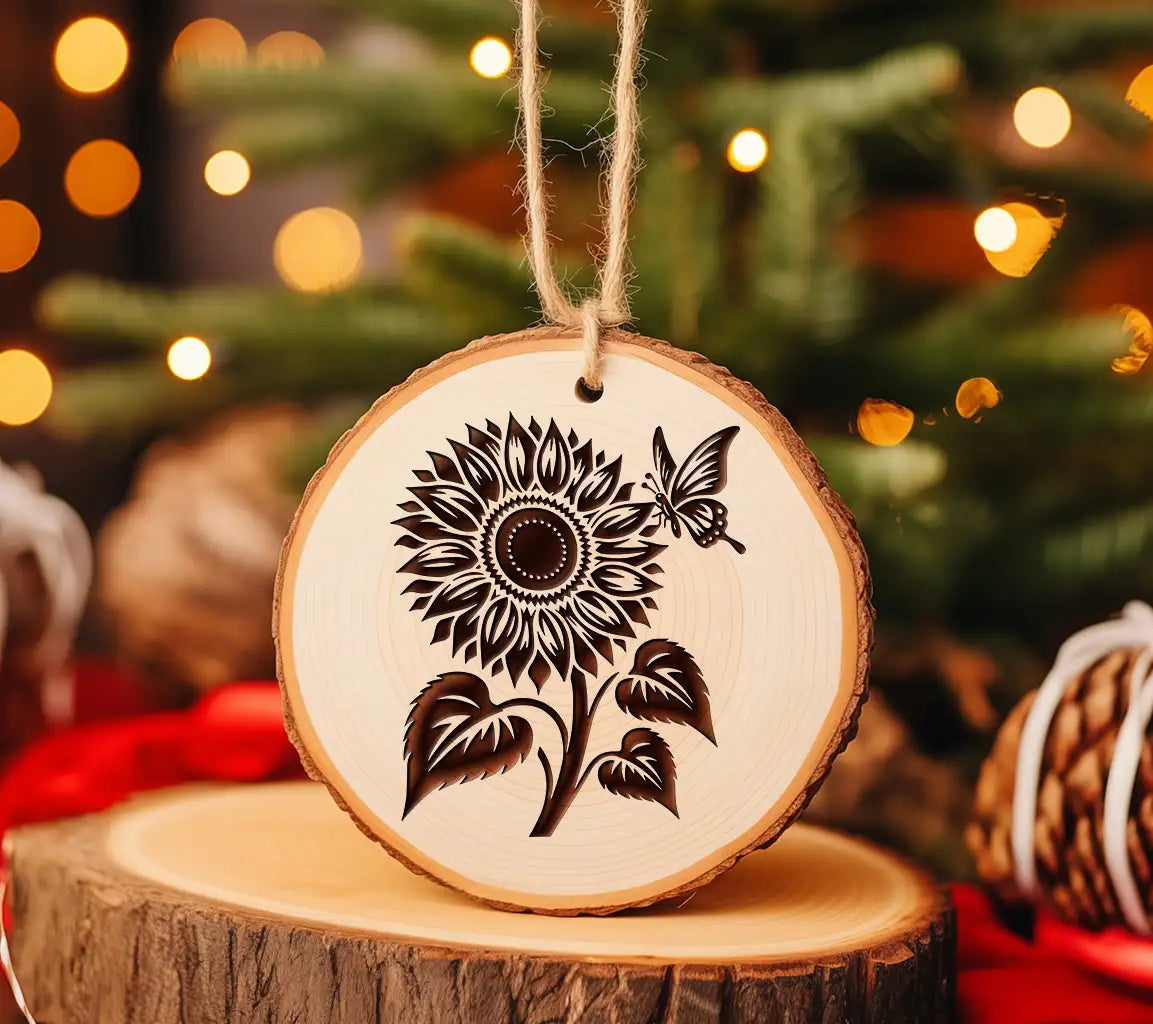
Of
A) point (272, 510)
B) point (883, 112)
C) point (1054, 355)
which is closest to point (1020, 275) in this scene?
point (1054, 355)

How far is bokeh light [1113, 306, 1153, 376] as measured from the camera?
0.98 m

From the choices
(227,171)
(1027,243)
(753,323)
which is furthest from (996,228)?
(227,171)

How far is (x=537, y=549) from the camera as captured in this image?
2.17 ft

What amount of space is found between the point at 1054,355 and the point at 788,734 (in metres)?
0.55

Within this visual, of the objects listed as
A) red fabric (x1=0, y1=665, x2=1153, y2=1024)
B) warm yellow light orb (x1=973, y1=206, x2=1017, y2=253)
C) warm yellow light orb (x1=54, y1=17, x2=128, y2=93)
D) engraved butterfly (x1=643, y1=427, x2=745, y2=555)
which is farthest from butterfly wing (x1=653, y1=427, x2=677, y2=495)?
warm yellow light orb (x1=54, y1=17, x2=128, y2=93)

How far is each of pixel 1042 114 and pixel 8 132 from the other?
4.14 feet

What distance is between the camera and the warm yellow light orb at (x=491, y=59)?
3.74ft

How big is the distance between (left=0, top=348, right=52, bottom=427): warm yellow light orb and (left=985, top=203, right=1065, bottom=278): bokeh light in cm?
117

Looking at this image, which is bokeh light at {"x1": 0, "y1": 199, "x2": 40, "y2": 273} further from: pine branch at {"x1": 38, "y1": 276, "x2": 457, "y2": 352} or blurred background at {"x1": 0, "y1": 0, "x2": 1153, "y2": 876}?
pine branch at {"x1": 38, "y1": 276, "x2": 457, "y2": 352}

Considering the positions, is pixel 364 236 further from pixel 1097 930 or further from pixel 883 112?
pixel 1097 930

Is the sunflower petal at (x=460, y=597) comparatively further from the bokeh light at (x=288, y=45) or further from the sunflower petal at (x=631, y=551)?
the bokeh light at (x=288, y=45)

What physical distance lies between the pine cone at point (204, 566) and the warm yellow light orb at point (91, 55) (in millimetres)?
614

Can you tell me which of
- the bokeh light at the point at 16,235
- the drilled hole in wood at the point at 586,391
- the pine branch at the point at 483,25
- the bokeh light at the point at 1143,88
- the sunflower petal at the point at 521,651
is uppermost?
the bokeh light at the point at 1143,88

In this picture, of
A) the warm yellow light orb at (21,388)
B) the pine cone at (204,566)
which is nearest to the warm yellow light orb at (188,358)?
the pine cone at (204,566)
